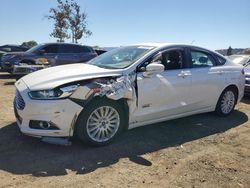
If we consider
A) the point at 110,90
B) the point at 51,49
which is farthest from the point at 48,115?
the point at 51,49

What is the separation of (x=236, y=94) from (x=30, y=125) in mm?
4753

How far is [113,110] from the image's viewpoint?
506 cm

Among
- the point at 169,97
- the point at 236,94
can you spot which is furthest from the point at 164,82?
the point at 236,94

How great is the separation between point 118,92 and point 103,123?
1.75 ft

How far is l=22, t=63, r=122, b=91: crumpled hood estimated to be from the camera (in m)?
4.71

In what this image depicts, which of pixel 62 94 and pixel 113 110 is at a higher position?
→ pixel 62 94

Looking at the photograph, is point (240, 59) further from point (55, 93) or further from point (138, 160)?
point (55, 93)

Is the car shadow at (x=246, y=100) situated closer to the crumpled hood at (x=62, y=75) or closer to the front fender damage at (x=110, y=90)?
the front fender damage at (x=110, y=90)

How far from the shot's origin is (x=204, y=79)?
6398mm

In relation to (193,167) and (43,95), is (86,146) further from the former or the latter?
(193,167)

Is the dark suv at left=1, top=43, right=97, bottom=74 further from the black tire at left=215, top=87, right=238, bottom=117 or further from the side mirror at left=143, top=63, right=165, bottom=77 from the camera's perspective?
the side mirror at left=143, top=63, right=165, bottom=77

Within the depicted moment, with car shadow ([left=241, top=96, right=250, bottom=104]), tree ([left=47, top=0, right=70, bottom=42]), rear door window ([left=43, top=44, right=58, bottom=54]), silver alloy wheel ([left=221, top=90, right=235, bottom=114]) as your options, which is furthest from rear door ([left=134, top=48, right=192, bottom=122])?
tree ([left=47, top=0, right=70, bottom=42])

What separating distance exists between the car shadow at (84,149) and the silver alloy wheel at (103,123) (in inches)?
7.1

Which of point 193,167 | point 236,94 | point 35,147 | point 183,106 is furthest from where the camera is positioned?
point 236,94
